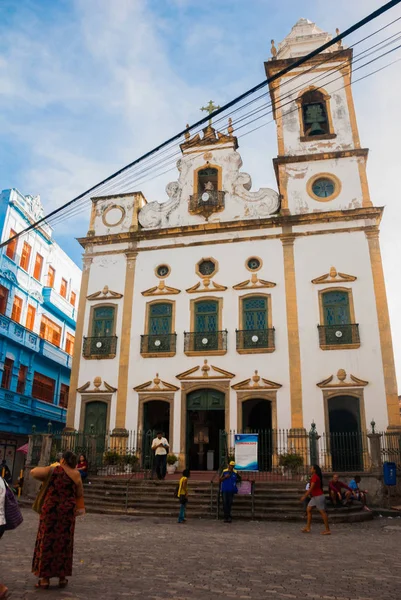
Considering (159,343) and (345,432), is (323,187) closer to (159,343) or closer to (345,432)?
(159,343)

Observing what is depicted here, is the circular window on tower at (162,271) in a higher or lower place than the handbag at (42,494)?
higher

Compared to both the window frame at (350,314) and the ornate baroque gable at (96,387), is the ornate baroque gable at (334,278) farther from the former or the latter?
the ornate baroque gable at (96,387)

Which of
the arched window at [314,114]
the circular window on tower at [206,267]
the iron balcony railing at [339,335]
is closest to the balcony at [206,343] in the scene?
the circular window on tower at [206,267]

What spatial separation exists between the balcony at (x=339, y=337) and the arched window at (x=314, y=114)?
8.33m

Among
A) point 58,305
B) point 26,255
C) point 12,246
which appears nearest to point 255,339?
point 12,246

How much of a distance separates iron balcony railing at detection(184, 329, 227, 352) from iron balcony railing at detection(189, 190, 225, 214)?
5.02 meters

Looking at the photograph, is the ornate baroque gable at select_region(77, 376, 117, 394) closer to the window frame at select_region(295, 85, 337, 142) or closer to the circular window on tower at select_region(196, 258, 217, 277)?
the circular window on tower at select_region(196, 258, 217, 277)

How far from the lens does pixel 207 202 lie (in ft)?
63.1

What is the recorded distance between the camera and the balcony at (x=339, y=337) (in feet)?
52.9

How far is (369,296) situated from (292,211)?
4.37 meters

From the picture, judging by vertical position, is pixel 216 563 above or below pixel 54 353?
below

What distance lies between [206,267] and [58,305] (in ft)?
38.8

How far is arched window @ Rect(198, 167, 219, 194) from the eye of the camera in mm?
20133

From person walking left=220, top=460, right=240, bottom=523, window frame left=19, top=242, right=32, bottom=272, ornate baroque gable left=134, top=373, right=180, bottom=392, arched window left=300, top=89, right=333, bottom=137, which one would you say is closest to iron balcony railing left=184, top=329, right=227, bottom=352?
ornate baroque gable left=134, top=373, right=180, bottom=392
